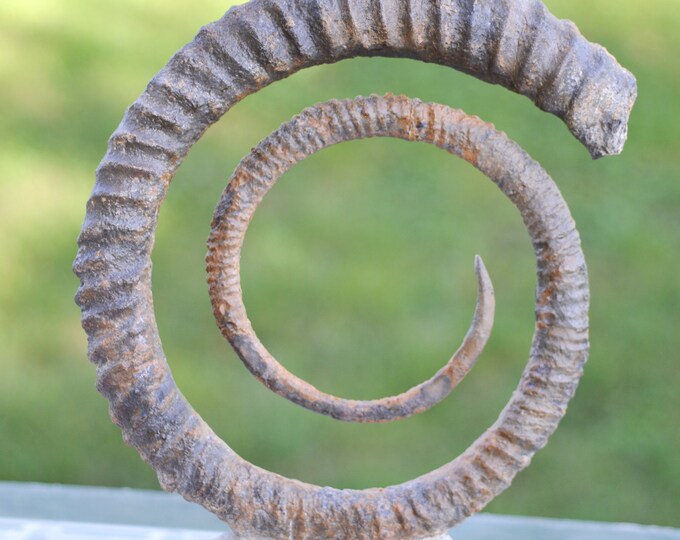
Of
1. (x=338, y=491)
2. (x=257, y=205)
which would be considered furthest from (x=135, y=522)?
(x=257, y=205)

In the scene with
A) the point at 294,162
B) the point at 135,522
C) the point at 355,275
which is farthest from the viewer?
the point at 355,275

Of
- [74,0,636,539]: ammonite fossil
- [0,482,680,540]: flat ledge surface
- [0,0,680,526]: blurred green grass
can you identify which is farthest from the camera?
[0,0,680,526]: blurred green grass

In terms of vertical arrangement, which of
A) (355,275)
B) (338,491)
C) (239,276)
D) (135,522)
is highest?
(355,275)

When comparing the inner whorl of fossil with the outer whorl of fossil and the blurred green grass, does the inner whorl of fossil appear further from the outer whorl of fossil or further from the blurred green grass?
the blurred green grass

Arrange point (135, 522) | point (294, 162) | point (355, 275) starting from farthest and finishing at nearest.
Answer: point (355, 275) → point (135, 522) → point (294, 162)

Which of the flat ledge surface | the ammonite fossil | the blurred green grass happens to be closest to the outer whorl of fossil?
the ammonite fossil

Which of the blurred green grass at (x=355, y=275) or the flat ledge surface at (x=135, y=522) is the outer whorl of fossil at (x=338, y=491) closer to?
the flat ledge surface at (x=135, y=522)

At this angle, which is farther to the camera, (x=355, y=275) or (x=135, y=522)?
(x=355, y=275)

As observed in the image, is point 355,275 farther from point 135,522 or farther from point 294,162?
point 294,162
